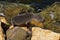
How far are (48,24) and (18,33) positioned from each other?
2.75 feet

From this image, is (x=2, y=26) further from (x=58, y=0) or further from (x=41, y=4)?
(x=58, y=0)

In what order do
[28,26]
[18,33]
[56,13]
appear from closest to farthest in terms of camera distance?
[18,33]
[28,26]
[56,13]

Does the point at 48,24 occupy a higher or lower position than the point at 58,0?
lower

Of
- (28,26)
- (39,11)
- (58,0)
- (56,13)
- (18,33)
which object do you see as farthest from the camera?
(58,0)

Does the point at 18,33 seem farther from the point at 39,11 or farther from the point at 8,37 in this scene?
the point at 39,11

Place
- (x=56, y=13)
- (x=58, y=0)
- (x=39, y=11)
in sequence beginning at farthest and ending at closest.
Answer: (x=58, y=0)
(x=39, y=11)
(x=56, y=13)

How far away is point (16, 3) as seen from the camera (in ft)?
17.0

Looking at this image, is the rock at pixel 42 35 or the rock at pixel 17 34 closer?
the rock at pixel 42 35

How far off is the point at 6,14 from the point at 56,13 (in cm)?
121

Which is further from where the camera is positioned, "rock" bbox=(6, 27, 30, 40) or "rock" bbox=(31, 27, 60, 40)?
"rock" bbox=(6, 27, 30, 40)

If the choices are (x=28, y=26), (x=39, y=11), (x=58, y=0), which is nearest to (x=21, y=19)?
(x=28, y=26)

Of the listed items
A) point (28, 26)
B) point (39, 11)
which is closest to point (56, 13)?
point (39, 11)

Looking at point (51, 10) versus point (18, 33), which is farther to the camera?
point (51, 10)

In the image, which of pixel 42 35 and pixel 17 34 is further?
pixel 17 34
